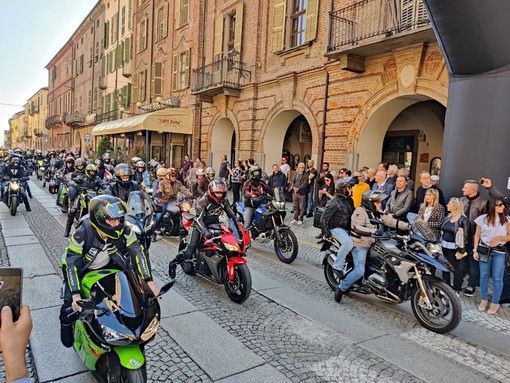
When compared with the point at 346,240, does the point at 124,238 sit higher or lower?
higher

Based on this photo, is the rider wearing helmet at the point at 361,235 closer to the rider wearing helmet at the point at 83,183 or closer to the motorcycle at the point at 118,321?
the motorcycle at the point at 118,321

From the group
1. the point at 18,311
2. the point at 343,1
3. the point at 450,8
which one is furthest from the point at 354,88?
the point at 18,311

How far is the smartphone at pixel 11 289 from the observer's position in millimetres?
1530

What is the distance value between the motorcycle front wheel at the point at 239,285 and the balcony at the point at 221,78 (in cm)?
1283

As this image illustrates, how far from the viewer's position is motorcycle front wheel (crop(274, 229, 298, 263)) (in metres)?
7.05

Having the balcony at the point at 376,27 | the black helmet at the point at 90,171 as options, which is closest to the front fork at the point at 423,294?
the balcony at the point at 376,27

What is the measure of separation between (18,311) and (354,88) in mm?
11649

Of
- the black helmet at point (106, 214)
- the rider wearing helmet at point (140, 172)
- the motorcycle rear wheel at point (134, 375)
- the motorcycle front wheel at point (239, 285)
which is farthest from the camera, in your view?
the rider wearing helmet at point (140, 172)

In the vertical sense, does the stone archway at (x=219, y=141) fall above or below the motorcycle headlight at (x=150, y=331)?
above

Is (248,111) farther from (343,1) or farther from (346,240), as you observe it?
(346,240)

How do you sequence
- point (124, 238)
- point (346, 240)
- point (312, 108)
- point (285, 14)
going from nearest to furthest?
point (124, 238), point (346, 240), point (312, 108), point (285, 14)

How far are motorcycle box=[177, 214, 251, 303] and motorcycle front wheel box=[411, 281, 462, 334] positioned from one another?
6.76 feet

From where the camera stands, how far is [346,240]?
5176 mm

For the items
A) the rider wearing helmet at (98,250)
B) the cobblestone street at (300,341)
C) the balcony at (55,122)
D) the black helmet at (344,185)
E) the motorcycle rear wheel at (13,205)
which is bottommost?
the cobblestone street at (300,341)
